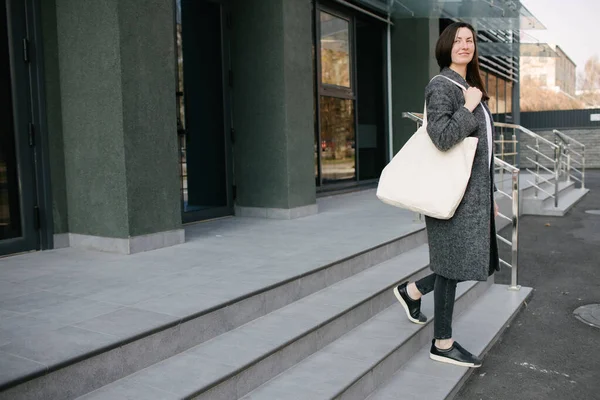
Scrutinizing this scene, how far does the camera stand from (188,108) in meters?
6.22

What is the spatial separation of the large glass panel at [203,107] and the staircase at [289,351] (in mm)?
2987

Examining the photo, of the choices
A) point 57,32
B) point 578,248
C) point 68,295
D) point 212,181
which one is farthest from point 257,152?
point 578,248

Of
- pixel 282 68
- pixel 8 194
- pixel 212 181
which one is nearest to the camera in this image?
pixel 8 194

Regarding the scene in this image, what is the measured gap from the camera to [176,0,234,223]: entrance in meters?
6.53

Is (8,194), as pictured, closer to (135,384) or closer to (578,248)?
(135,384)

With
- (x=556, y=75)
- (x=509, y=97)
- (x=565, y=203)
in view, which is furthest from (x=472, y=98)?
(x=556, y=75)

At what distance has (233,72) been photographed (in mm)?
6684

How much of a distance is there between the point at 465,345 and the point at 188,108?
405 centimetres

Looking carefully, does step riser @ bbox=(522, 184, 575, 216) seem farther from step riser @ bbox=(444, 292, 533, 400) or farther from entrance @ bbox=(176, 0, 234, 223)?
entrance @ bbox=(176, 0, 234, 223)

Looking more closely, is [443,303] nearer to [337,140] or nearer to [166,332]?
[166,332]

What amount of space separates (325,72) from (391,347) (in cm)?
618

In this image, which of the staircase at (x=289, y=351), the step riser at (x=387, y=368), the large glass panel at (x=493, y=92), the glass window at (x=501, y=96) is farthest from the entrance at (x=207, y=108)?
the glass window at (x=501, y=96)

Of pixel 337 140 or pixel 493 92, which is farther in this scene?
pixel 493 92

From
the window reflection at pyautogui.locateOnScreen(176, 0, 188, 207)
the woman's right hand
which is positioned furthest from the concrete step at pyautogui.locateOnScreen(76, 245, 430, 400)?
the window reflection at pyautogui.locateOnScreen(176, 0, 188, 207)
